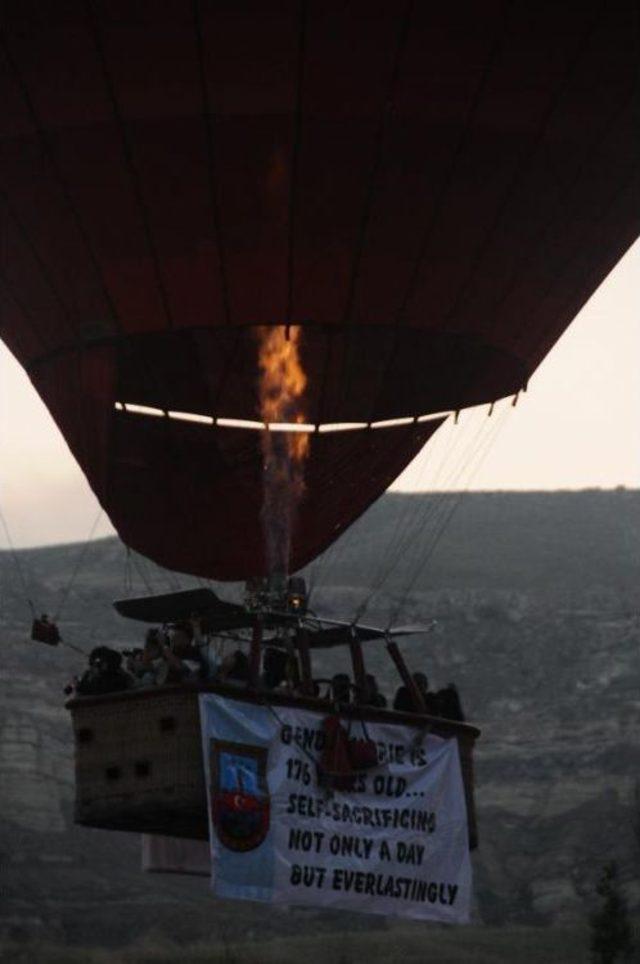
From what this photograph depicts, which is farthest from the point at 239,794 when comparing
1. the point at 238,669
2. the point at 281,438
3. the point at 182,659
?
the point at 281,438

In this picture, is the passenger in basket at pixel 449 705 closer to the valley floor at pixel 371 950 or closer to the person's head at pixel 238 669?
the person's head at pixel 238 669

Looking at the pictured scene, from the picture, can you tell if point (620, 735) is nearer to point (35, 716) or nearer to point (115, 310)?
point (35, 716)

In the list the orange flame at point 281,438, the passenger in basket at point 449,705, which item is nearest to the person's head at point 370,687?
the passenger in basket at point 449,705

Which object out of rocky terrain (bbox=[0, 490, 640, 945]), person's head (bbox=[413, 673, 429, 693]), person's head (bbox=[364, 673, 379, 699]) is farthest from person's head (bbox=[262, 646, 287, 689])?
rocky terrain (bbox=[0, 490, 640, 945])

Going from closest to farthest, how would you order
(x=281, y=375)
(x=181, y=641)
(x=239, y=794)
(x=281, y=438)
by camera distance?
(x=239, y=794) → (x=181, y=641) → (x=281, y=375) → (x=281, y=438)

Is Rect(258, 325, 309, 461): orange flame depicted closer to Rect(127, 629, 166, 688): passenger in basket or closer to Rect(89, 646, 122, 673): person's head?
Rect(127, 629, 166, 688): passenger in basket

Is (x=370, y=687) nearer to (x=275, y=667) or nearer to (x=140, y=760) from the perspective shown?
(x=275, y=667)
